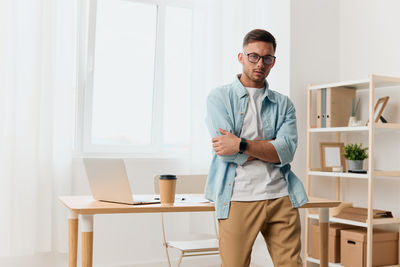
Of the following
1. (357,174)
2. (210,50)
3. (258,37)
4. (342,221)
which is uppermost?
(210,50)

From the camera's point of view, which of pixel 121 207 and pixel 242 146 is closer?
pixel 242 146

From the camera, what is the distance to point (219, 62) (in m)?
4.14

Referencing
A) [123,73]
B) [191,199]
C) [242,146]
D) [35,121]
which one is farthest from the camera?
[123,73]

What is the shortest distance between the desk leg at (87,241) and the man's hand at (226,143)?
0.66 meters

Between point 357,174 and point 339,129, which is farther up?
point 339,129

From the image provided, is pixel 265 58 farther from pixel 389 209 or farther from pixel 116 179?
pixel 389 209

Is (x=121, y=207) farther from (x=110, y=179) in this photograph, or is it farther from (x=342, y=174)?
(x=342, y=174)

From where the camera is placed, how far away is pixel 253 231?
74.6 inches

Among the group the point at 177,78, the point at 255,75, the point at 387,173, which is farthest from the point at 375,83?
the point at 255,75

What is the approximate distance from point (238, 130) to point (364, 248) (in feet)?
5.94

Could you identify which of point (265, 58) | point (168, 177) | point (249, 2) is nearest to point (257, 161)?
point (265, 58)

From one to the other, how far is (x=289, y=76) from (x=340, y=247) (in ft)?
4.50

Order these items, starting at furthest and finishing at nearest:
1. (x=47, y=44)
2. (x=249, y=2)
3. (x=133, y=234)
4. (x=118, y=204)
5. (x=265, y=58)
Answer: (x=249, y=2) → (x=133, y=234) → (x=47, y=44) → (x=118, y=204) → (x=265, y=58)

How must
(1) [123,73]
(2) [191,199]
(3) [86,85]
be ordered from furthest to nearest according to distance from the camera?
(1) [123,73], (3) [86,85], (2) [191,199]
